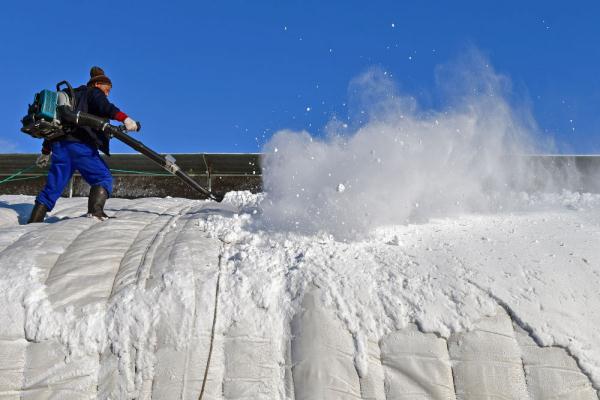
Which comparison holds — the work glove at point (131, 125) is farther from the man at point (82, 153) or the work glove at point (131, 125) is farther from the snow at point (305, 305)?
the snow at point (305, 305)

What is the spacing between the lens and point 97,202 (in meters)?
3.71

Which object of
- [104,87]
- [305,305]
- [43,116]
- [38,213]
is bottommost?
[305,305]

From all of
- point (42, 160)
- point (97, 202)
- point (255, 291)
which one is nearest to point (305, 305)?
point (255, 291)

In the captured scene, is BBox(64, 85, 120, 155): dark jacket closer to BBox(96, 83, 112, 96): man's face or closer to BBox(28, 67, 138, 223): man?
BBox(28, 67, 138, 223): man

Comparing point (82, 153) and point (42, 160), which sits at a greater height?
point (42, 160)

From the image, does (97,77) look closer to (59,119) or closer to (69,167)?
(59,119)

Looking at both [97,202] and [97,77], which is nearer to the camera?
[97,202]

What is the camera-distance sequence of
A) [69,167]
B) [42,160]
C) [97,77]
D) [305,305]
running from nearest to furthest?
[305,305] → [69,167] → [97,77] → [42,160]

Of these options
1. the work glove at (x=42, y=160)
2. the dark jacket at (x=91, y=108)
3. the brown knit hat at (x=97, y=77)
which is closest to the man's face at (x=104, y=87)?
the brown knit hat at (x=97, y=77)

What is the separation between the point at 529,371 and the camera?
2.19m

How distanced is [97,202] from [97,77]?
3.36ft

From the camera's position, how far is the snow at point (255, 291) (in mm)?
2254

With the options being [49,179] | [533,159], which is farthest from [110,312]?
[533,159]

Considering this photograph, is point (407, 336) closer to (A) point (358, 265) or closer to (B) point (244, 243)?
(A) point (358, 265)
